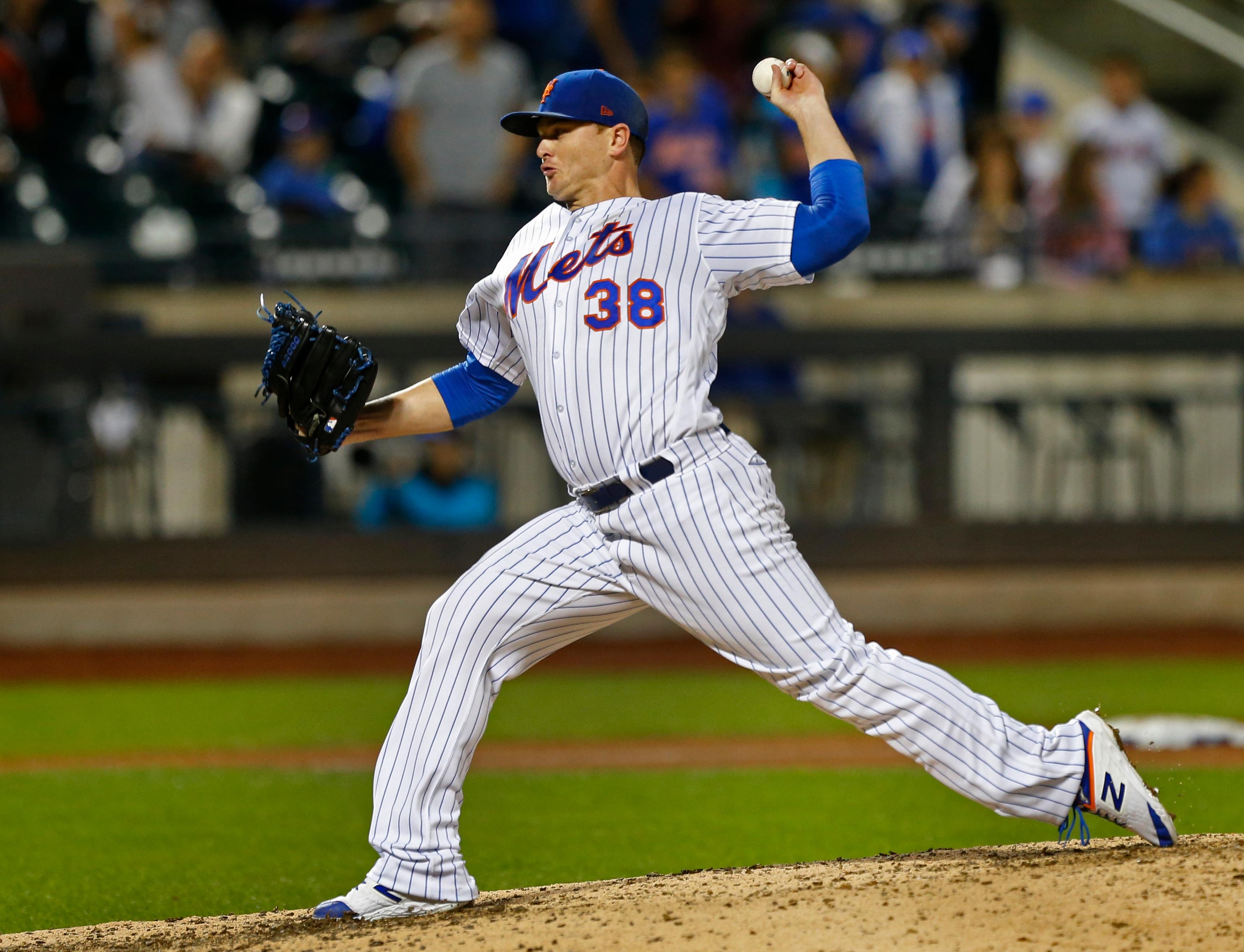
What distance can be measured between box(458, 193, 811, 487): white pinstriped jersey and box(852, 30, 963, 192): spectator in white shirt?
7.87 m

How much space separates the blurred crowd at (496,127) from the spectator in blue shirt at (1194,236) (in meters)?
0.02

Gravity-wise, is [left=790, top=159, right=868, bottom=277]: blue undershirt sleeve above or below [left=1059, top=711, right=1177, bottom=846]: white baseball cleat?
above

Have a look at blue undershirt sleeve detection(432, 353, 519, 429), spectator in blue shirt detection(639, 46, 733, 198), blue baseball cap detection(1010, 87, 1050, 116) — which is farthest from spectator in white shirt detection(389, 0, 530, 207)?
blue undershirt sleeve detection(432, 353, 519, 429)

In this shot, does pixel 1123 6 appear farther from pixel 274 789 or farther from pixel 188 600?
pixel 274 789

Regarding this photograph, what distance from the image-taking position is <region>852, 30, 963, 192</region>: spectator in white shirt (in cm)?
1106

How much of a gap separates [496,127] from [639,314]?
7228mm

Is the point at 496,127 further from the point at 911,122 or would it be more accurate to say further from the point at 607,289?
the point at 607,289

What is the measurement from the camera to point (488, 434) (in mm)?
9578

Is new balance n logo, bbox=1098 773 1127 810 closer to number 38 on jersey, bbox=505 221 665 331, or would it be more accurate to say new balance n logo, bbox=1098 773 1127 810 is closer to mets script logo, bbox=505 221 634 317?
number 38 on jersey, bbox=505 221 665 331

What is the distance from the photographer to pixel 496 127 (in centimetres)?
1029

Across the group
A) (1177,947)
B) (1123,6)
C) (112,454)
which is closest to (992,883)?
(1177,947)

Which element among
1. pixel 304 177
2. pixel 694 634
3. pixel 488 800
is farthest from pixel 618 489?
pixel 304 177

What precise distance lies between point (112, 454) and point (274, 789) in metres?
4.20

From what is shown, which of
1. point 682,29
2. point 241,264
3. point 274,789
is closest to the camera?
point 274,789
